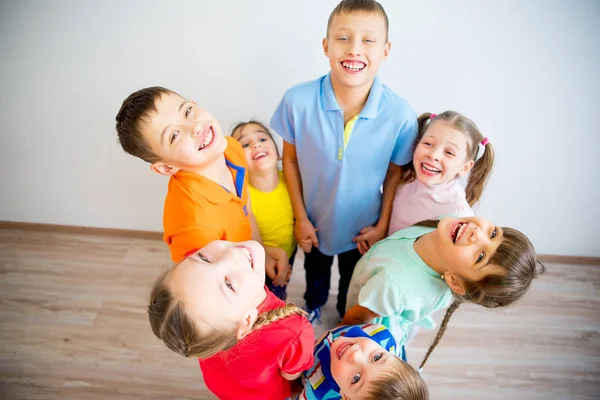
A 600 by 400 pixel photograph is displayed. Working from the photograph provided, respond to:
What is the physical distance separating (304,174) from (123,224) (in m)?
1.17

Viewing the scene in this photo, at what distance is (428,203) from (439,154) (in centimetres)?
16

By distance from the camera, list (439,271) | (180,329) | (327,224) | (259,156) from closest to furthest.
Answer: (180,329) < (439,271) < (259,156) < (327,224)

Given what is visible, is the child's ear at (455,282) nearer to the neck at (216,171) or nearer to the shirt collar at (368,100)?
the shirt collar at (368,100)

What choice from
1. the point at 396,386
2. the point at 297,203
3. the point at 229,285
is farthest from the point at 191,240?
the point at 396,386

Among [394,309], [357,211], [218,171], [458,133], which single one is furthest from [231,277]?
[458,133]

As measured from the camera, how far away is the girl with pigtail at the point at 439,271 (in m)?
0.95

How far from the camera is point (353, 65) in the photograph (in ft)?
3.45

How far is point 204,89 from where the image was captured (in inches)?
59.5

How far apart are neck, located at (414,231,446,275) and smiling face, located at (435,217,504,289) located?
17 millimetres

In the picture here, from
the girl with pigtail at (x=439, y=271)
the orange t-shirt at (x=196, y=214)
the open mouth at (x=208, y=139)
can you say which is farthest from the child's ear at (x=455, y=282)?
the open mouth at (x=208, y=139)

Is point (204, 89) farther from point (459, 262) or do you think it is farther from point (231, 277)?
point (459, 262)

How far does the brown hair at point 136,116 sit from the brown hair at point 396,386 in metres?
0.74

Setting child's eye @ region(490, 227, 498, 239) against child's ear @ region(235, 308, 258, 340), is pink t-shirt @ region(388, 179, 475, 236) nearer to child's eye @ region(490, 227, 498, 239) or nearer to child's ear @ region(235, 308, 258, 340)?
child's eye @ region(490, 227, 498, 239)

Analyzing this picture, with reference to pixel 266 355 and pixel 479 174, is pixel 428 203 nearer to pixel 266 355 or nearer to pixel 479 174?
pixel 479 174
